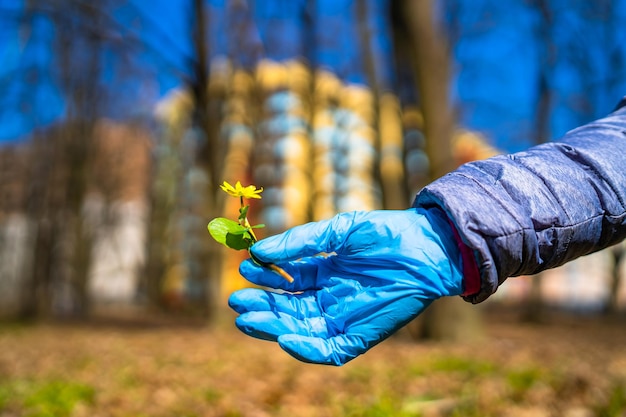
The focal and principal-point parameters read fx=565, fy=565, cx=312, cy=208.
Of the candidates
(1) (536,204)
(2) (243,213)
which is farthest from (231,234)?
(1) (536,204)

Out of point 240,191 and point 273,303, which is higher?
point 240,191

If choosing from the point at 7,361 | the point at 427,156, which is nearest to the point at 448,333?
the point at 427,156

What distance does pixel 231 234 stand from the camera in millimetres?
1538

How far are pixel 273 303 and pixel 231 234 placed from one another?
227 millimetres

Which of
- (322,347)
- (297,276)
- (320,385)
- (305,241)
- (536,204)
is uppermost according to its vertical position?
(536,204)

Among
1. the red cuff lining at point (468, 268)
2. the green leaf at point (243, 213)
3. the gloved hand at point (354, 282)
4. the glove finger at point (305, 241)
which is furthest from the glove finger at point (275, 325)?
the red cuff lining at point (468, 268)

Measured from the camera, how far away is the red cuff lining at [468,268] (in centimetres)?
138

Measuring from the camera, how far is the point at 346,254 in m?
1.50

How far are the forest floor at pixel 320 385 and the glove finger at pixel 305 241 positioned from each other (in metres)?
2.00

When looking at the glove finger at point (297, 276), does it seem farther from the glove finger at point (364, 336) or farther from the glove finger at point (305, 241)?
the glove finger at point (364, 336)

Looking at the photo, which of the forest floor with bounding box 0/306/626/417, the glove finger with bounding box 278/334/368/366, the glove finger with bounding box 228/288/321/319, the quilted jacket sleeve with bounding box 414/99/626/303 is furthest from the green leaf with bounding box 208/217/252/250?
the forest floor with bounding box 0/306/626/417

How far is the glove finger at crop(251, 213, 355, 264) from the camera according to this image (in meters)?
1.46

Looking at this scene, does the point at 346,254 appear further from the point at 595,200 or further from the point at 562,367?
the point at 562,367

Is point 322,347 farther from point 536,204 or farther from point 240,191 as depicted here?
point 536,204
